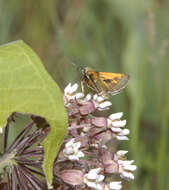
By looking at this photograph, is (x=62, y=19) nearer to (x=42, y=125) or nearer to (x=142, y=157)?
(x=142, y=157)

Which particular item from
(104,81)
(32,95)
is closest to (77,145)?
(104,81)

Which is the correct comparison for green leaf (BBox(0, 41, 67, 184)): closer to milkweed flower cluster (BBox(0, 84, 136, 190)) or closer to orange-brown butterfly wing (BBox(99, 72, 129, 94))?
milkweed flower cluster (BBox(0, 84, 136, 190))

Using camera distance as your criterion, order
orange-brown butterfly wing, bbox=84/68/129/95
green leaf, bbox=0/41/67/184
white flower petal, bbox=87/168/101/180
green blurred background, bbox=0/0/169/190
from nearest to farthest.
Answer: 1. green leaf, bbox=0/41/67/184
2. white flower petal, bbox=87/168/101/180
3. orange-brown butterfly wing, bbox=84/68/129/95
4. green blurred background, bbox=0/0/169/190

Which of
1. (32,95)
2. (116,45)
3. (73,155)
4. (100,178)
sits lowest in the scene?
(100,178)

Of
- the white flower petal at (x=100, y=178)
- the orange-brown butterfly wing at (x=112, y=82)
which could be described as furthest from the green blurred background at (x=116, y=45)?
the white flower petal at (x=100, y=178)

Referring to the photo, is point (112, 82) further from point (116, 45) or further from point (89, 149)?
point (116, 45)

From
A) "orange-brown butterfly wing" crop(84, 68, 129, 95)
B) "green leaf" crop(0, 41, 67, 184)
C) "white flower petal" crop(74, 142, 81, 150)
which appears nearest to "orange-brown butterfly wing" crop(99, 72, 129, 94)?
"orange-brown butterfly wing" crop(84, 68, 129, 95)
